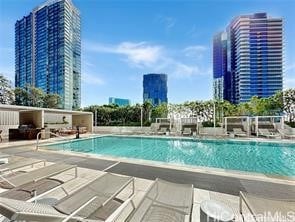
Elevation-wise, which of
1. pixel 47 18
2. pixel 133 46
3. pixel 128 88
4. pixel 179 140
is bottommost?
pixel 179 140

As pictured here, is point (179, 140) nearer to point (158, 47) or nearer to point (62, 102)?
point (158, 47)

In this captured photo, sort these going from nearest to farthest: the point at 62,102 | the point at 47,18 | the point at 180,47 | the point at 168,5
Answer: the point at 168,5, the point at 180,47, the point at 47,18, the point at 62,102

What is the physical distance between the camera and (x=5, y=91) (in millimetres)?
27984

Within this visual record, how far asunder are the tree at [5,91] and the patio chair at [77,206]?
101ft

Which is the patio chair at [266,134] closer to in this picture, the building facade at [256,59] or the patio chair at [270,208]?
the patio chair at [270,208]

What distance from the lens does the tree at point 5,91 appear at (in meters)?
27.2

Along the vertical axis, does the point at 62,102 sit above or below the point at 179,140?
above

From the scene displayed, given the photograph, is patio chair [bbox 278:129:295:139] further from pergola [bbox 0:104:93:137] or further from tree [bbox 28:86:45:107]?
tree [bbox 28:86:45:107]

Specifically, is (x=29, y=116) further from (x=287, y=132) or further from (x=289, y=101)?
(x=289, y=101)

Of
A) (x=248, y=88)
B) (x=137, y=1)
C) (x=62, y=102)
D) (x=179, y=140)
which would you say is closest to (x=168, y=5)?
(x=137, y=1)

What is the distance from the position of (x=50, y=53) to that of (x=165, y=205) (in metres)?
35.1

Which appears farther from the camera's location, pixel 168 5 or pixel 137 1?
pixel 168 5

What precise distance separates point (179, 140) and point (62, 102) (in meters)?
27.6

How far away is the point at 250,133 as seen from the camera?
1479cm
